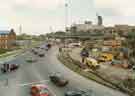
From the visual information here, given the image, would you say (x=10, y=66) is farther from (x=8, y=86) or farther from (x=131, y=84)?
(x=131, y=84)

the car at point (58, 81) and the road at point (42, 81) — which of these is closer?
the road at point (42, 81)

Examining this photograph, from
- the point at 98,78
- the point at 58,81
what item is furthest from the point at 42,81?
the point at 98,78

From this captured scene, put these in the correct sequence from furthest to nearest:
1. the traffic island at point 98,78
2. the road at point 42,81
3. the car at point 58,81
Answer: the car at point 58,81, the road at point 42,81, the traffic island at point 98,78

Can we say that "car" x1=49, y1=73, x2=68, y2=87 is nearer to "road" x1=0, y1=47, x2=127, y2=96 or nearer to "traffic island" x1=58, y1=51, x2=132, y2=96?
"road" x1=0, y1=47, x2=127, y2=96

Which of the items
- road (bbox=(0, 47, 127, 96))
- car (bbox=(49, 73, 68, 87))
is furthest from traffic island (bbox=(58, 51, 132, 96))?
car (bbox=(49, 73, 68, 87))

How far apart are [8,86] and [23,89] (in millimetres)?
4639

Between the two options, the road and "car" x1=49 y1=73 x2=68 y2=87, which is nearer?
the road

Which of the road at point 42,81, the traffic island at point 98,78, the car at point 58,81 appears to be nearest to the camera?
the traffic island at point 98,78

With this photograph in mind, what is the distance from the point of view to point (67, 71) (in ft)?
244

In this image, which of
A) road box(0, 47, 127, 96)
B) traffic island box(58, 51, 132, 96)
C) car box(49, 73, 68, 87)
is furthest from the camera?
car box(49, 73, 68, 87)

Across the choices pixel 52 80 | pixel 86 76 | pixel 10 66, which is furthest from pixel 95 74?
pixel 10 66

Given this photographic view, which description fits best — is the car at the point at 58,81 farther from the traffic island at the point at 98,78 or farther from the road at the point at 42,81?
the traffic island at the point at 98,78

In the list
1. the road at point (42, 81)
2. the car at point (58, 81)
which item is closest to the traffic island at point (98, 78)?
the road at point (42, 81)

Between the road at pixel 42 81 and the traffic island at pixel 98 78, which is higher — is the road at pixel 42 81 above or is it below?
below
